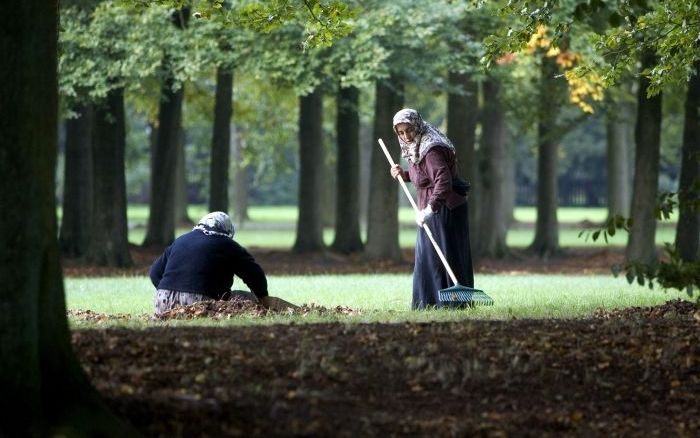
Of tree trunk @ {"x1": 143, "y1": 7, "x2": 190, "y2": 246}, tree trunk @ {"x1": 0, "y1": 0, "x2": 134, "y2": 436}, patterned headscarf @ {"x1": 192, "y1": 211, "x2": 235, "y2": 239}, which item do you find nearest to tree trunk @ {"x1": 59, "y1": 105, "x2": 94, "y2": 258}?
tree trunk @ {"x1": 143, "y1": 7, "x2": 190, "y2": 246}

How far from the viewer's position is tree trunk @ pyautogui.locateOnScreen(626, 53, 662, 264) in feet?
79.6

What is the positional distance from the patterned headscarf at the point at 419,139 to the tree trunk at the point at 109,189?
39.5 ft

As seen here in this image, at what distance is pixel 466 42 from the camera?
2652 centimetres

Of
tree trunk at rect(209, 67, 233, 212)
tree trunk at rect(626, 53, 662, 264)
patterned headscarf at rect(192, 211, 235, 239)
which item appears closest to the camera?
patterned headscarf at rect(192, 211, 235, 239)

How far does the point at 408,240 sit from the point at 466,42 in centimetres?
1636

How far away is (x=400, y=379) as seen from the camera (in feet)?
30.5

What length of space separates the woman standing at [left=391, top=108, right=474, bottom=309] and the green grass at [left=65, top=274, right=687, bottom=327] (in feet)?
1.52

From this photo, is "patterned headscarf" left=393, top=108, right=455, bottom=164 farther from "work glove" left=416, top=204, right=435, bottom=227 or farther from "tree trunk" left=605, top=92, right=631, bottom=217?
"tree trunk" left=605, top=92, right=631, bottom=217

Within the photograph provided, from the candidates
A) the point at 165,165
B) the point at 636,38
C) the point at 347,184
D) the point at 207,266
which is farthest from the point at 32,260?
the point at 347,184

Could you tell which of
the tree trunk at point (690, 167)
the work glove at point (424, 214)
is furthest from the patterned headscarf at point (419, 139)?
the tree trunk at point (690, 167)

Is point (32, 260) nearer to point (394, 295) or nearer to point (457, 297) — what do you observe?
point (457, 297)

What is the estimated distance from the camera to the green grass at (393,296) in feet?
42.3

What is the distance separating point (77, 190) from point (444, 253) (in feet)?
52.1

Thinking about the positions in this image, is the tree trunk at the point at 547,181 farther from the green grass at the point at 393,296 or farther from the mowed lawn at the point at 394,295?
the green grass at the point at 393,296
